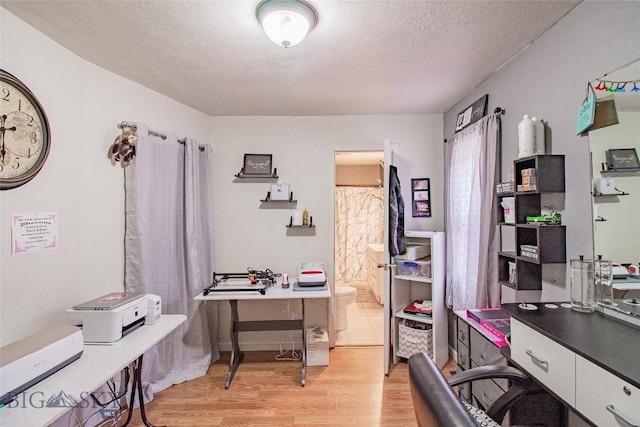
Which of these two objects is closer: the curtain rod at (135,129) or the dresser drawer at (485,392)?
the dresser drawer at (485,392)

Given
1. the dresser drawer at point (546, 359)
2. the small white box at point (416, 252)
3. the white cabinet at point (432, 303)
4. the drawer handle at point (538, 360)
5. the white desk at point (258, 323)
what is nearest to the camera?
the dresser drawer at point (546, 359)

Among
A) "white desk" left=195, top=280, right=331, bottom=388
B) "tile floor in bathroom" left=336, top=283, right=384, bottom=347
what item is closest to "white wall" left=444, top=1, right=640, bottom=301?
"white desk" left=195, top=280, right=331, bottom=388

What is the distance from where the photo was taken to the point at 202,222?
9.48 ft

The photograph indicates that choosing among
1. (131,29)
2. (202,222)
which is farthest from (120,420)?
(131,29)

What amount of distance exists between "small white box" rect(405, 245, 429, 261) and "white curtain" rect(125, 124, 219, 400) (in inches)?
78.2

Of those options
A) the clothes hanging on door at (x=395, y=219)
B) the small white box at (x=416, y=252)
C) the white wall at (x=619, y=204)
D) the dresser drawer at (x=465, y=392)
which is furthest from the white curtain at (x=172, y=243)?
the white wall at (x=619, y=204)

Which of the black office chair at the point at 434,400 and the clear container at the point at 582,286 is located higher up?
the clear container at the point at 582,286

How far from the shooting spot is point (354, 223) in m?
5.50

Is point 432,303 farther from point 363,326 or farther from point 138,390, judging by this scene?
point 138,390

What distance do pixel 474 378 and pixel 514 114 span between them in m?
1.68

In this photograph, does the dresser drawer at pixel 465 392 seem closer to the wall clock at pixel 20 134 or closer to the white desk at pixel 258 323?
the white desk at pixel 258 323

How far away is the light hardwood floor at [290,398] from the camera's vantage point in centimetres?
201

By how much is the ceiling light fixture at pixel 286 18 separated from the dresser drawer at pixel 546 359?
5.78 ft

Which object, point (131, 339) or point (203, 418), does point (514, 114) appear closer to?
point (131, 339)
